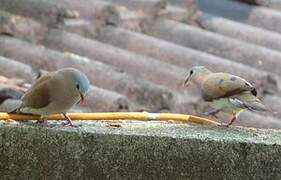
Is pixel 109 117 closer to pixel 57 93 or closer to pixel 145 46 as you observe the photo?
pixel 57 93

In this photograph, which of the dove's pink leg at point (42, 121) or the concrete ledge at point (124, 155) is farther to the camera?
the dove's pink leg at point (42, 121)

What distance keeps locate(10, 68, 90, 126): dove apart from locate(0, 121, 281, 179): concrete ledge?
0.13 m

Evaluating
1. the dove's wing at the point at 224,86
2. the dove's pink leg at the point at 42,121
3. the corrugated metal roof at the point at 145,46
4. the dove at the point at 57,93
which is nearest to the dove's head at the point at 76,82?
the dove at the point at 57,93

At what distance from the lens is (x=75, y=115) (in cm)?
277

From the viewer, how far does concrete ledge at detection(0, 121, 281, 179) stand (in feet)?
8.17

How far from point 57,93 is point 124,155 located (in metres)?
0.32

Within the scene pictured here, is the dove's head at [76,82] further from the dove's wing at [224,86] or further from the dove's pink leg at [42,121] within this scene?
the dove's wing at [224,86]

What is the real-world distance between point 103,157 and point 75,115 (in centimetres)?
31

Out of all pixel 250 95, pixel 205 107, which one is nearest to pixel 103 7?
pixel 205 107

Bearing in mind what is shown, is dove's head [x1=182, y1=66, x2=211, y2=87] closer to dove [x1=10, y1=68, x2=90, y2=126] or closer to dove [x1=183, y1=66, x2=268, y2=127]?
dove [x1=183, y1=66, x2=268, y2=127]

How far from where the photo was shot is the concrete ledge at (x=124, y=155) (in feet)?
8.17

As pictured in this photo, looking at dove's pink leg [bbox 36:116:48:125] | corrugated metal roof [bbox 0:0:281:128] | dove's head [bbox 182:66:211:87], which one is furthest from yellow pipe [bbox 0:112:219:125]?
corrugated metal roof [bbox 0:0:281:128]

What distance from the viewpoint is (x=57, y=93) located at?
104 inches

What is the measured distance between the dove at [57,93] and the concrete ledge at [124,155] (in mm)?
129
